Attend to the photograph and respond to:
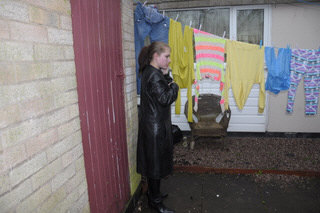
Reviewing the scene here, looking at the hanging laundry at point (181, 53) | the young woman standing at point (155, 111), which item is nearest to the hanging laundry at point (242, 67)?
the hanging laundry at point (181, 53)

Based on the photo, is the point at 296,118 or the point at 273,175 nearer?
the point at 273,175

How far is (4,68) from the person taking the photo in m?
1.25

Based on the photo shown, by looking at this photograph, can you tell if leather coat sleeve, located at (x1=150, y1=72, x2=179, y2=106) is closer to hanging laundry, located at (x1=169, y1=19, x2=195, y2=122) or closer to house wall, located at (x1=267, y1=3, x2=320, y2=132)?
hanging laundry, located at (x1=169, y1=19, x2=195, y2=122)

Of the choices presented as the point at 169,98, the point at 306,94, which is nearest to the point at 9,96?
the point at 169,98

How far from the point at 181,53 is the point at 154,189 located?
2279 mm

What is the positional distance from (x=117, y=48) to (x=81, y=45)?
818mm

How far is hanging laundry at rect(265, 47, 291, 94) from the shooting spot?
15.3 feet

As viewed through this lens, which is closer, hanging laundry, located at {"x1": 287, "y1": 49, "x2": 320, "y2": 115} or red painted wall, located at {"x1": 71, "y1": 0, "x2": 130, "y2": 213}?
red painted wall, located at {"x1": 71, "y1": 0, "x2": 130, "y2": 213}

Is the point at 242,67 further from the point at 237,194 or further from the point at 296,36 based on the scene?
the point at 237,194

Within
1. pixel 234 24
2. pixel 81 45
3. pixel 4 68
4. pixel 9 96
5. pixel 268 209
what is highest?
pixel 234 24

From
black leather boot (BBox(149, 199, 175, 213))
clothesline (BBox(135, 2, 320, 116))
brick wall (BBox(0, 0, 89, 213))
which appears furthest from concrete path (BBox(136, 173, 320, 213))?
brick wall (BBox(0, 0, 89, 213))

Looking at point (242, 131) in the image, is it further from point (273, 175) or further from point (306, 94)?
point (273, 175)

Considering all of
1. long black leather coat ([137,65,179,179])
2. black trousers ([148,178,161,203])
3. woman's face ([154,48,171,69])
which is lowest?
black trousers ([148,178,161,203])

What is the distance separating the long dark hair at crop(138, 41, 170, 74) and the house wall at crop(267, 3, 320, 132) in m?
3.68
